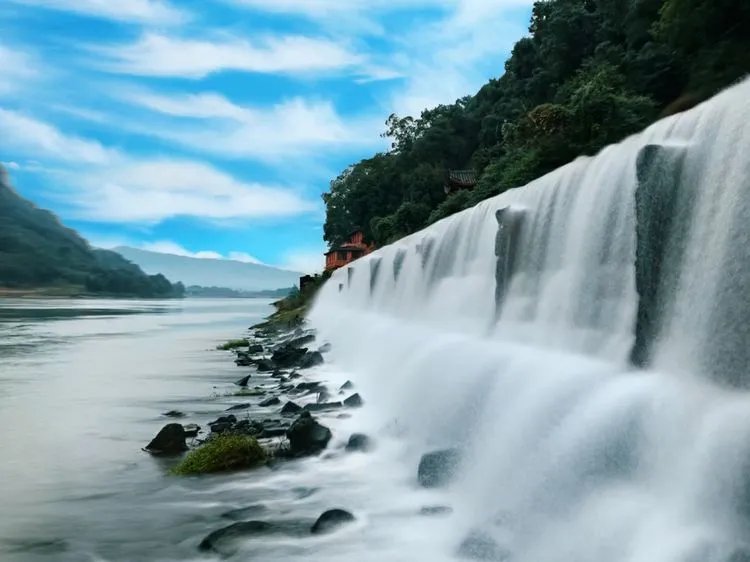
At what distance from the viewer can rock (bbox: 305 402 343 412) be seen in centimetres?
1484

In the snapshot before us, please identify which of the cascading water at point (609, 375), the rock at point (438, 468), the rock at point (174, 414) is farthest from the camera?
the rock at point (174, 414)

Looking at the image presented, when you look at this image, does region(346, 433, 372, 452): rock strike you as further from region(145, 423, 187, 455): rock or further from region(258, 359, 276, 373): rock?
region(258, 359, 276, 373): rock

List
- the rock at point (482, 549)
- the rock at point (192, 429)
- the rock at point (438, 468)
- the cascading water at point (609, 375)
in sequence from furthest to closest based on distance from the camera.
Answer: the rock at point (192, 429) < the rock at point (438, 468) < the rock at point (482, 549) < the cascading water at point (609, 375)

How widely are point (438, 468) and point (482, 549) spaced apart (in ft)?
7.47

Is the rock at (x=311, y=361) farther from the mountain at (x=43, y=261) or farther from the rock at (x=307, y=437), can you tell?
the mountain at (x=43, y=261)

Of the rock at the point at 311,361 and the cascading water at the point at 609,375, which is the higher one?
the cascading water at the point at 609,375

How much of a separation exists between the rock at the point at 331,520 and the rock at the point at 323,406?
21.9ft

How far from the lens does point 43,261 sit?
6093 inches

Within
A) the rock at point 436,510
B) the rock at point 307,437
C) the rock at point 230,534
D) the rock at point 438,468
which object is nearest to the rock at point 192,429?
the rock at point 307,437

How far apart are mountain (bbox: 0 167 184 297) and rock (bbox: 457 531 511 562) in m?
158

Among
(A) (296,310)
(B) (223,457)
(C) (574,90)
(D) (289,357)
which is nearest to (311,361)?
(D) (289,357)

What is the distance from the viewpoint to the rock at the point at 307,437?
11.4 meters

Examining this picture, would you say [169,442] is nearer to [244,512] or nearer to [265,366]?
[244,512]

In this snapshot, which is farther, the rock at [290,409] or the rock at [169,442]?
the rock at [290,409]
